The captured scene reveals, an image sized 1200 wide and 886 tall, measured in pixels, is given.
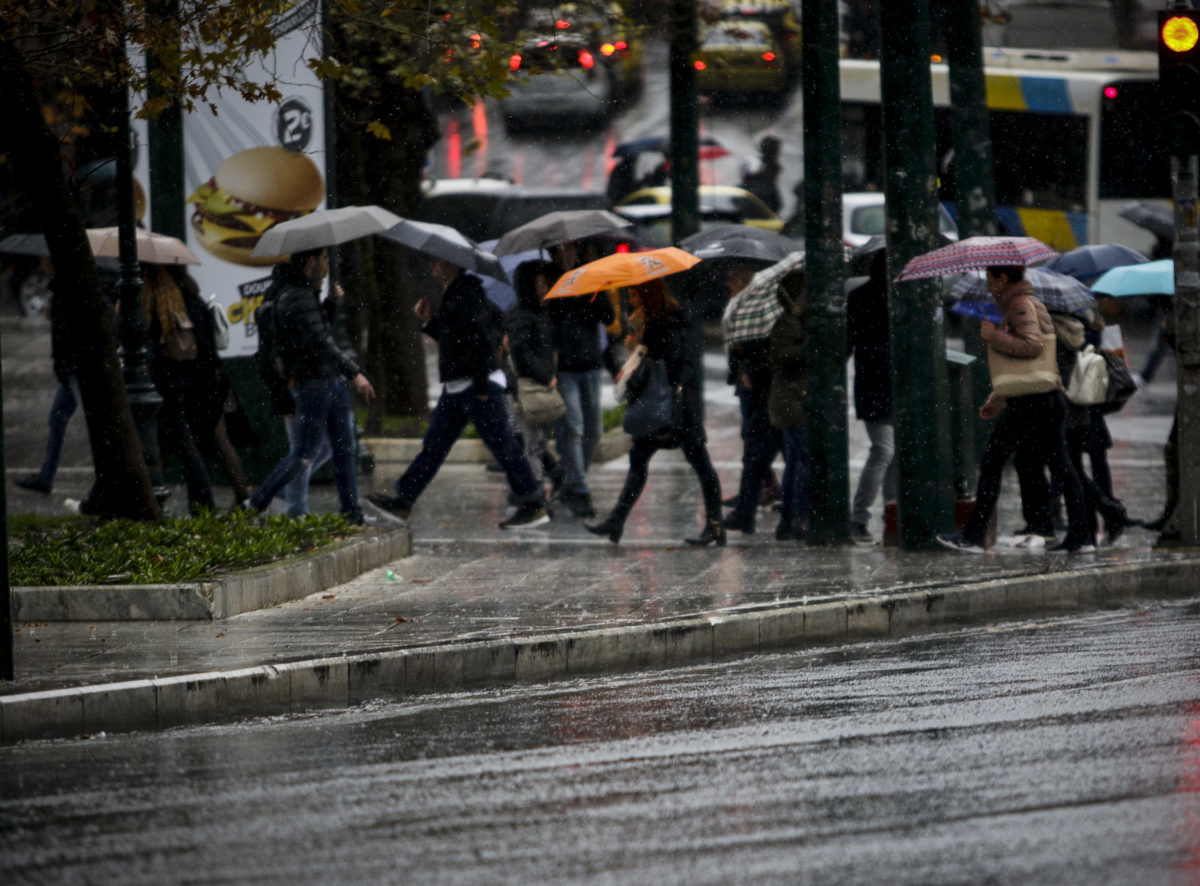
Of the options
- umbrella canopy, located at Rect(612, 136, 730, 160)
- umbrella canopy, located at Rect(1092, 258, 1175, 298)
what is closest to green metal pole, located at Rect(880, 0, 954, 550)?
umbrella canopy, located at Rect(1092, 258, 1175, 298)

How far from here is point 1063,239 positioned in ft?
85.6

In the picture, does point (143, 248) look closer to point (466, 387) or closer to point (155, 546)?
point (466, 387)

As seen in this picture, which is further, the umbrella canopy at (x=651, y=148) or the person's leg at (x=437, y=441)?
the umbrella canopy at (x=651, y=148)

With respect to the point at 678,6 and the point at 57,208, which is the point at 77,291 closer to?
the point at 57,208

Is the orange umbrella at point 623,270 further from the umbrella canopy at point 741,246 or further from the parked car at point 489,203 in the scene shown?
the parked car at point 489,203

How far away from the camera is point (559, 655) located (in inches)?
306

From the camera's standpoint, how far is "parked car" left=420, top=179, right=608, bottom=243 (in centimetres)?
2555

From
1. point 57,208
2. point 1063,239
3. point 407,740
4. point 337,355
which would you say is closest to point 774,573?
point 337,355

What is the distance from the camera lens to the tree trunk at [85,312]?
10297 mm

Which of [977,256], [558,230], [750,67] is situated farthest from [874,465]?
[750,67]

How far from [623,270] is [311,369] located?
6.48 ft

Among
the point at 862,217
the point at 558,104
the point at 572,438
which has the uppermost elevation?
the point at 558,104

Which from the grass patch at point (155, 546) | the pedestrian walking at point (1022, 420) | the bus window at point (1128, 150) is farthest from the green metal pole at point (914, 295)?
the bus window at point (1128, 150)

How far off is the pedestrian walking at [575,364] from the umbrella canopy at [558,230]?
0.15m
